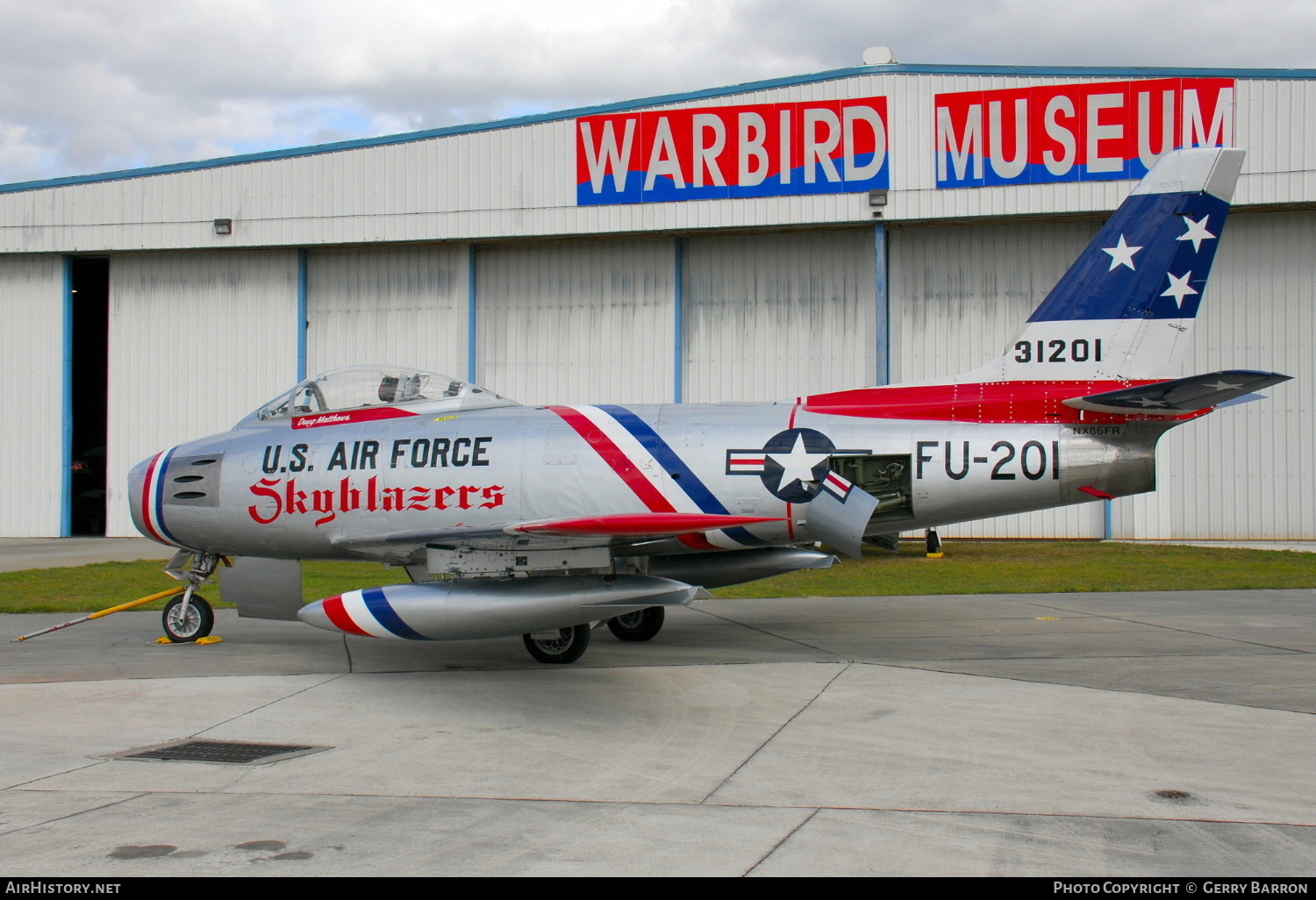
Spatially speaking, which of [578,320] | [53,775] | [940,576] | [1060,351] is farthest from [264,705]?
[578,320]

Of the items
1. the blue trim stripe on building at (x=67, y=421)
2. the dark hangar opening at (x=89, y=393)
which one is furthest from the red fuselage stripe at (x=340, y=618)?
the dark hangar opening at (x=89, y=393)

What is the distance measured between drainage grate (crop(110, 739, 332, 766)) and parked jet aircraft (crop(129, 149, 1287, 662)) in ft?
5.79

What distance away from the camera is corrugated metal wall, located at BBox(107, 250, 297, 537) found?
26031 millimetres

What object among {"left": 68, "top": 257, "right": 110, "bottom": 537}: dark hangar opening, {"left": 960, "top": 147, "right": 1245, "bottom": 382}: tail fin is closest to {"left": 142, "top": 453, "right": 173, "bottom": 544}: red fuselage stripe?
{"left": 960, "top": 147, "right": 1245, "bottom": 382}: tail fin

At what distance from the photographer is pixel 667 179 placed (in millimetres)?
23344

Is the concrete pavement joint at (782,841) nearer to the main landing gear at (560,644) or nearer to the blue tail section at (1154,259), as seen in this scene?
the main landing gear at (560,644)

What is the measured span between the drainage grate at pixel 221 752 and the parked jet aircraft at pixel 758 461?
1.77 m

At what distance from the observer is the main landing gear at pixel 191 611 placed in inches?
442

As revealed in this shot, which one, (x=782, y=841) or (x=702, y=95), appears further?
(x=702, y=95)

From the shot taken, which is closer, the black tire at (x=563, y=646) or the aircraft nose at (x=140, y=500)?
the black tire at (x=563, y=646)

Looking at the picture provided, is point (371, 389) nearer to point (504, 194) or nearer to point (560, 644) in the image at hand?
point (560, 644)

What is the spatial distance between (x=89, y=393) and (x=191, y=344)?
1109cm

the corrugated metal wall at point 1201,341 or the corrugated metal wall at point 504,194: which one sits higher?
the corrugated metal wall at point 504,194

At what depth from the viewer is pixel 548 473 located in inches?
387
